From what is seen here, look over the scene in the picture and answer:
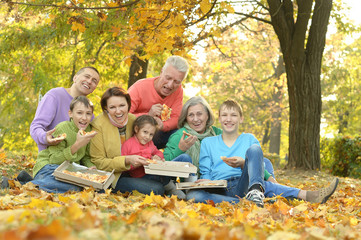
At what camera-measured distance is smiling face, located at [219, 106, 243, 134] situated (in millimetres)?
4949

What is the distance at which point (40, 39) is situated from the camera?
10.6 meters

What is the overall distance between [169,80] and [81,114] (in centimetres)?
146

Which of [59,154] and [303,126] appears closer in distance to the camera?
[59,154]

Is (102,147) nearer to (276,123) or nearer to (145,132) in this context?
(145,132)

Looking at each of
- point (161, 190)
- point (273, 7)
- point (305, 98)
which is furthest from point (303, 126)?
point (161, 190)

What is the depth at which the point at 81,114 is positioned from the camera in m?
4.77

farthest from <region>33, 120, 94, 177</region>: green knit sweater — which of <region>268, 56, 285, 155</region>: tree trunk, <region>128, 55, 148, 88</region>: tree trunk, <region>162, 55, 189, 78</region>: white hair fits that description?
<region>268, 56, 285, 155</region>: tree trunk

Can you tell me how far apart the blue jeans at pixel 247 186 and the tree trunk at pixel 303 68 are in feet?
17.8

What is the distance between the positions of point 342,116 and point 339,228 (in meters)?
23.7

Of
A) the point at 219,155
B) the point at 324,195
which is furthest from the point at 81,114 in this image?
the point at 324,195

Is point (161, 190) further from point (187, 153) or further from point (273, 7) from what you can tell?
point (273, 7)

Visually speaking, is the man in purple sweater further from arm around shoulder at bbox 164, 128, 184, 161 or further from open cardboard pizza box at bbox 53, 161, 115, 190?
arm around shoulder at bbox 164, 128, 184, 161

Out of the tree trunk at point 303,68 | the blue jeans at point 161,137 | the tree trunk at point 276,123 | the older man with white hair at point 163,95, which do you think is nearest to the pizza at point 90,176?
the older man with white hair at point 163,95

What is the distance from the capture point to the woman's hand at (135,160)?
4547mm
